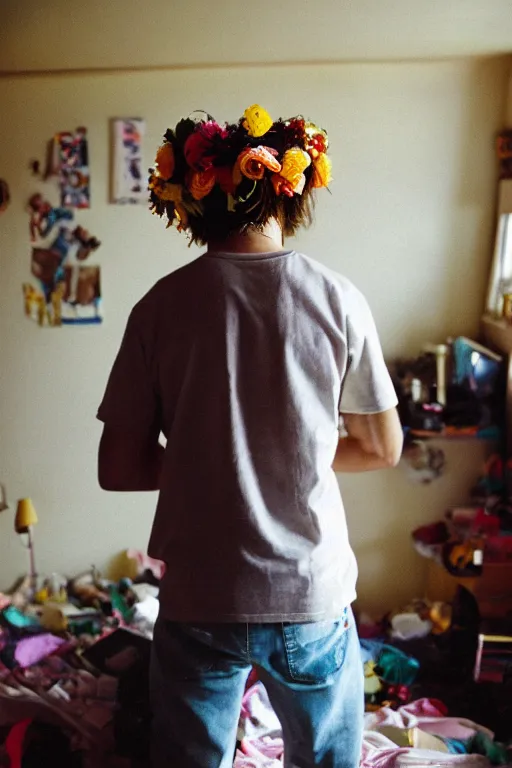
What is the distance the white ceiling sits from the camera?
5.68ft

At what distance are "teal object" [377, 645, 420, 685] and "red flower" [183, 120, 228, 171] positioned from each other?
168cm

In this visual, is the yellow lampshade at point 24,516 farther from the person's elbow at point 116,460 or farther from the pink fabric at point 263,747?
the person's elbow at point 116,460

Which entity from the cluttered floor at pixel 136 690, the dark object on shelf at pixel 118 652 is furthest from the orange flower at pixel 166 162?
the dark object on shelf at pixel 118 652

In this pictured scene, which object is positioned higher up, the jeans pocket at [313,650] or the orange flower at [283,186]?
the orange flower at [283,186]

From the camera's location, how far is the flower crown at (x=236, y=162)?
3.26 feet

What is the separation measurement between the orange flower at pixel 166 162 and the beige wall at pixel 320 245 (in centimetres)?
114

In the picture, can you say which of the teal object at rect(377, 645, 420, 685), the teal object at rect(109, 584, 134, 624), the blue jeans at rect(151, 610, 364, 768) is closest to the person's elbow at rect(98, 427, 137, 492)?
the blue jeans at rect(151, 610, 364, 768)

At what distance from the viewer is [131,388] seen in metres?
1.00

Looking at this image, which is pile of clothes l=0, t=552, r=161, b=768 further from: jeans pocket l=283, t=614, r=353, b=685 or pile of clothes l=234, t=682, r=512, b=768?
jeans pocket l=283, t=614, r=353, b=685

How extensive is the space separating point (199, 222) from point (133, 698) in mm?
1230

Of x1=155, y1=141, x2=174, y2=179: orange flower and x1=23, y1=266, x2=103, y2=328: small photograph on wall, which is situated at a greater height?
x1=155, y1=141, x2=174, y2=179: orange flower

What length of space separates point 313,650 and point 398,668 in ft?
4.23

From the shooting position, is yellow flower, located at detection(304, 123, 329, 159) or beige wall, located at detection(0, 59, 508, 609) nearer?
yellow flower, located at detection(304, 123, 329, 159)

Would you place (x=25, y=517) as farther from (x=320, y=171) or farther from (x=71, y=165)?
(x=320, y=171)
